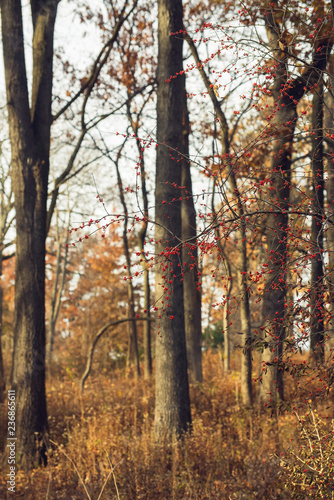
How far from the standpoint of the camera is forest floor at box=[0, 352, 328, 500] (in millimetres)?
4645

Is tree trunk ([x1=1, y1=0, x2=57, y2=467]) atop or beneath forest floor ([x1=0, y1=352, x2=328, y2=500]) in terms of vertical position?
atop

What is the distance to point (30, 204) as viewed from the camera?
7277mm

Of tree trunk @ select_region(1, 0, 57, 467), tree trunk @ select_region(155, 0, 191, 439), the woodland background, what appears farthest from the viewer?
tree trunk @ select_region(1, 0, 57, 467)

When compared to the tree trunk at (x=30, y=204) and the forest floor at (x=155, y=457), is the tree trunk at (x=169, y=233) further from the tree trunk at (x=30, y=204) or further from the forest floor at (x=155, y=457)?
the tree trunk at (x=30, y=204)

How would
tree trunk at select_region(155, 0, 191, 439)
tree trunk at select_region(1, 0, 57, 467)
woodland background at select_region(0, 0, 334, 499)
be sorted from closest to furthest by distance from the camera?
woodland background at select_region(0, 0, 334, 499), tree trunk at select_region(155, 0, 191, 439), tree trunk at select_region(1, 0, 57, 467)

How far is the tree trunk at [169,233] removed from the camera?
6.55 meters

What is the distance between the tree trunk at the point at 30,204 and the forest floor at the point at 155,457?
67 centimetres

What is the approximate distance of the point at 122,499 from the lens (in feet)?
15.0

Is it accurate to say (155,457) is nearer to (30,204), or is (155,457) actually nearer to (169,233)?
(169,233)

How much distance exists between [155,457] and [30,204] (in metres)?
→ 4.16

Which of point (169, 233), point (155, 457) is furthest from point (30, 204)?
point (155, 457)

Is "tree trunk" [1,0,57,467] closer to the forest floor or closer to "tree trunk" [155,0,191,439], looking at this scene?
the forest floor

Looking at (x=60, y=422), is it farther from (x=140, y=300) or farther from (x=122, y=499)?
(x=140, y=300)

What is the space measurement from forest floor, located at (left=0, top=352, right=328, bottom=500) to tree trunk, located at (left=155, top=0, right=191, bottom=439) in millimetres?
398
